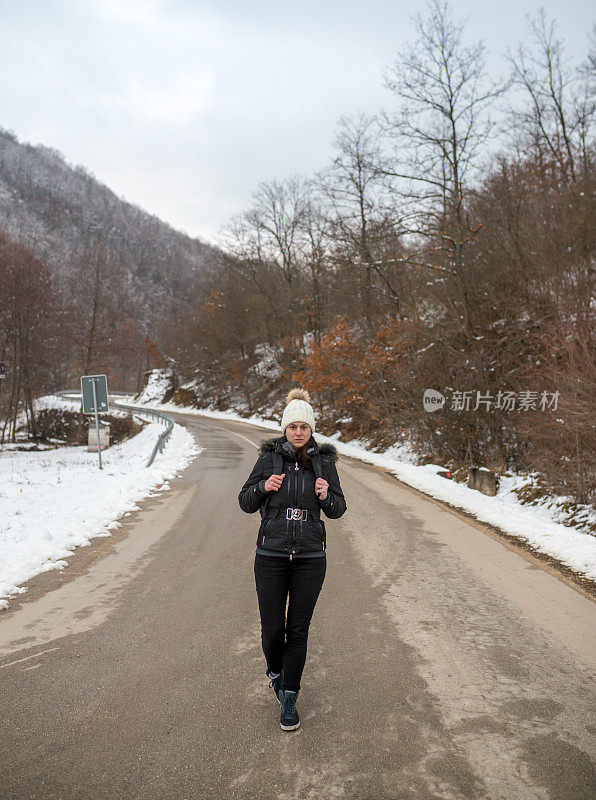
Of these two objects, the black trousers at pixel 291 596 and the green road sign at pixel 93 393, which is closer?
the black trousers at pixel 291 596

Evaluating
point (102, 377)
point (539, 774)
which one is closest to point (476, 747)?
point (539, 774)

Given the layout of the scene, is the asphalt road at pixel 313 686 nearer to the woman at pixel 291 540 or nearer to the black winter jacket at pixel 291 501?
the woman at pixel 291 540

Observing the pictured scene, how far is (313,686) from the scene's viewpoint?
12.3 feet

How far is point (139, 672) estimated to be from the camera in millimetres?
3895

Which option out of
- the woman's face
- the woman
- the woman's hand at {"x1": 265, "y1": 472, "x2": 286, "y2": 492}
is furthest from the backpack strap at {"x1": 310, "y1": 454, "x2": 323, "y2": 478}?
the woman's hand at {"x1": 265, "y1": 472, "x2": 286, "y2": 492}

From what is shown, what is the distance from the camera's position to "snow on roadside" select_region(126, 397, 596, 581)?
24.2 feet

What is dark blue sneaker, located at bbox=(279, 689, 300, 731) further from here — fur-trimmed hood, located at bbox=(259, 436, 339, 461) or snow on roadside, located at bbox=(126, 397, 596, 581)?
snow on roadside, located at bbox=(126, 397, 596, 581)

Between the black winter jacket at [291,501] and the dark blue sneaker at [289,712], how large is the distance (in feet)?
2.78

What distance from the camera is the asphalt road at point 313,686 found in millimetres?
2785

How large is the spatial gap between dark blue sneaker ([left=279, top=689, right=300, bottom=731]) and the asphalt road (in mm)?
81

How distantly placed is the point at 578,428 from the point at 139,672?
8.91 meters

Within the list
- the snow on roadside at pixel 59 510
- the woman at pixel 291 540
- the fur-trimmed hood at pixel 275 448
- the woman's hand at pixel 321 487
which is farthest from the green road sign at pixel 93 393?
the woman's hand at pixel 321 487

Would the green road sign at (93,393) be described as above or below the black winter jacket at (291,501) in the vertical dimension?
above

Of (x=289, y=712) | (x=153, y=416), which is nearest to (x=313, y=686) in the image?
(x=289, y=712)
